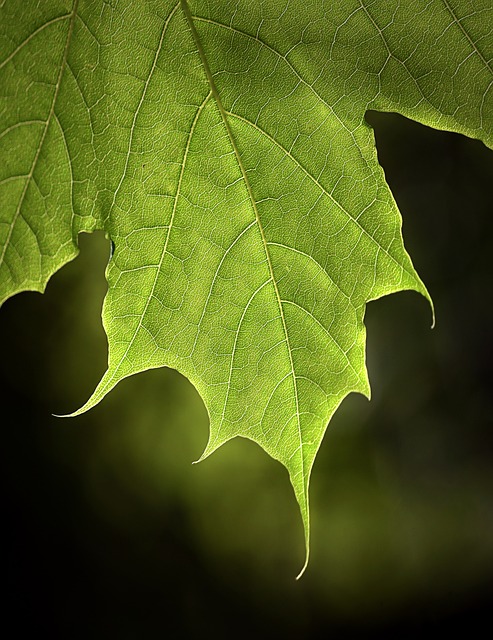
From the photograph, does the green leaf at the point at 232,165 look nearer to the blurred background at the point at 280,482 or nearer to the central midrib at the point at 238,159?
the central midrib at the point at 238,159

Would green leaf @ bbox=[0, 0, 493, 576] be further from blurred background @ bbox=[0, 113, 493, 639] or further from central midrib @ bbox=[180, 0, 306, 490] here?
blurred background @ bbox=[0, 113, 493, 639]

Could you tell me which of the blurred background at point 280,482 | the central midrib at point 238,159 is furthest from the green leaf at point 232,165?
the blurred background at point 280,482

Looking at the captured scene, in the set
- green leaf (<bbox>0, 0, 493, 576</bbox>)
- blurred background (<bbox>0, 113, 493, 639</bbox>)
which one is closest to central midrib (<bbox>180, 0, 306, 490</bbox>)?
green leaf (<bbox>0, 0, 493, 576</bbox>)

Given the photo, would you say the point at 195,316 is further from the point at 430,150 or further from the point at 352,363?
the point at 430,150

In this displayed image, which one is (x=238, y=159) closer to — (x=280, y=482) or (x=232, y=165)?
(x=232, y=165)

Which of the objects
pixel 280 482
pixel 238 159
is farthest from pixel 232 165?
pixel 280 482

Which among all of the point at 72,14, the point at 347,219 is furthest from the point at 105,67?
the point at 347,219

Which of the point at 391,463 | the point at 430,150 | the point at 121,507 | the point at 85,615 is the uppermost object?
the point at 430,150
